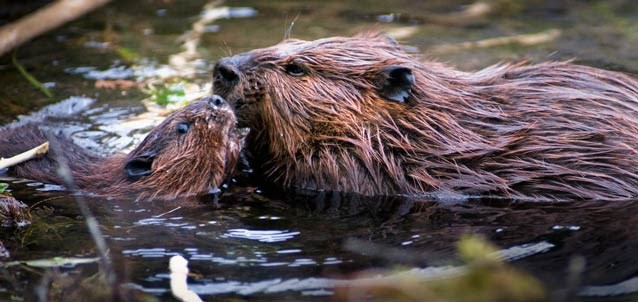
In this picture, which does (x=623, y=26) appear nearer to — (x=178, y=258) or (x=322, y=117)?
(x=322, y=117)

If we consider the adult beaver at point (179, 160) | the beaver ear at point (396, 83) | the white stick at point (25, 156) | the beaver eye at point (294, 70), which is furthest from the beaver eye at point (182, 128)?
the beaver ear at point (396, 83)

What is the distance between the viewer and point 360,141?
4793mm

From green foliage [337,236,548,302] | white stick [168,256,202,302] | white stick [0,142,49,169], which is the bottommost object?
white stick [168,256,202,302]

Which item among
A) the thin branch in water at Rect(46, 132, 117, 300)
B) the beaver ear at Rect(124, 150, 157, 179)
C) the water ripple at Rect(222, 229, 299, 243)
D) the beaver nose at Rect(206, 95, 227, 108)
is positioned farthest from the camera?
the beaver ear at Rect(124, 150, 157, 179)

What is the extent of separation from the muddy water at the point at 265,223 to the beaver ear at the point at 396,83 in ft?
1.72

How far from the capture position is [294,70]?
5.02 metres

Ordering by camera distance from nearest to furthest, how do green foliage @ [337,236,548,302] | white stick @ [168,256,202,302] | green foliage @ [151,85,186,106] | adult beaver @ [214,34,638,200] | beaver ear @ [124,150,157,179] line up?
1. green foliage @ [337,236,548,302]
2. white stick @ [168,256,202,302]
3. adult beaver @ [214,34,638,200]
4. beaver ear @ [124,150,157,179]
5. green foliage @ [151,85,186,106]

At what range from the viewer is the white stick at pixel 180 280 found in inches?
131

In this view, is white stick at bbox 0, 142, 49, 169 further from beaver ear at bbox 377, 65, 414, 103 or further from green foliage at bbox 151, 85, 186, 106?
beaver ear at bbox 377, 65, 414, 103

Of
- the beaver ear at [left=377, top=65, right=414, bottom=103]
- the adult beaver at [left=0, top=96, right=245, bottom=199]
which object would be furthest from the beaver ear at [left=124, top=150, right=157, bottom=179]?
the beaver ear at [left=377, top=65, right=414, bottom=103]

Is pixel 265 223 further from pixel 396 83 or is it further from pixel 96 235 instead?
pixel 96 235

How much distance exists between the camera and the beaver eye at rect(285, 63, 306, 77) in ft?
16.4

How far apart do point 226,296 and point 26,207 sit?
1519 mm

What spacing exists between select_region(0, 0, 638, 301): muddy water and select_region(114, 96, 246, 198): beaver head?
0.12 m
